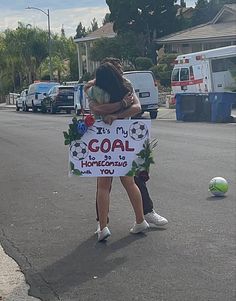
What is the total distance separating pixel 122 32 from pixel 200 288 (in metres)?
50.9

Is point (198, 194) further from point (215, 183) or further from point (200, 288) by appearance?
point (200, 288)

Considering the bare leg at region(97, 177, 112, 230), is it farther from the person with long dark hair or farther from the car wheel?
the car wheel

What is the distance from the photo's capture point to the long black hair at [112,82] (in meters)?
7.36

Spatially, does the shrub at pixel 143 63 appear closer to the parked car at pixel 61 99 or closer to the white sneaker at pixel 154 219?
the parked car at pixel 61 99

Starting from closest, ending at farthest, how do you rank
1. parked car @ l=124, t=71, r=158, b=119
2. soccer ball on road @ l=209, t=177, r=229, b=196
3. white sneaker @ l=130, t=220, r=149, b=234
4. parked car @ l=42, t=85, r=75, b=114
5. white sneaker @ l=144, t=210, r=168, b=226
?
1. white sneaker @ l=130, t=220, r=149, b=234
2. white sneaker @ l=144, t=210, r=168, b=226
3. soccer ball on road @ l=209, t=177, r=229, b=196
4. parked car @ l=124, t=71, r=158, b=119
5. parked car @ l=42, t=85, r=75, b=114

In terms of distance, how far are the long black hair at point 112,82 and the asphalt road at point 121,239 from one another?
151 centimetres

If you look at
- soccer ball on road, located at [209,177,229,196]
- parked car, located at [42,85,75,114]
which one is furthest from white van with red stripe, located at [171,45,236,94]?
soccer ball on road, located at [209,177,229,196]

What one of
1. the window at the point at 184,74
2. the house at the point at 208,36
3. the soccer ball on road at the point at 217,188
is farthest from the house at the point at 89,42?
the soccer ball on road at the point at 217,188

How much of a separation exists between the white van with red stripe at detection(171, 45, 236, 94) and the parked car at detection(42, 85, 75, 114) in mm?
8129

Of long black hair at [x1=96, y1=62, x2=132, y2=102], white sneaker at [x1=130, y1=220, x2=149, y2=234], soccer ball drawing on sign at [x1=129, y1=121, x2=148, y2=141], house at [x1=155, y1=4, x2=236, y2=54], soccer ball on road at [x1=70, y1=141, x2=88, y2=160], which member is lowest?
white sneaker at [x1=130, y1=220, x2=149, y2=234]

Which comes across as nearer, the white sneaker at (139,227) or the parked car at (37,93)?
the white sneaker at (139,227)

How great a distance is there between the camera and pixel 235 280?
602 centimetres

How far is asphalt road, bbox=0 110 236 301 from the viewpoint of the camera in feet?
19.3

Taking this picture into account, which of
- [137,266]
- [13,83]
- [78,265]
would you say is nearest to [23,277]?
[78,265]
